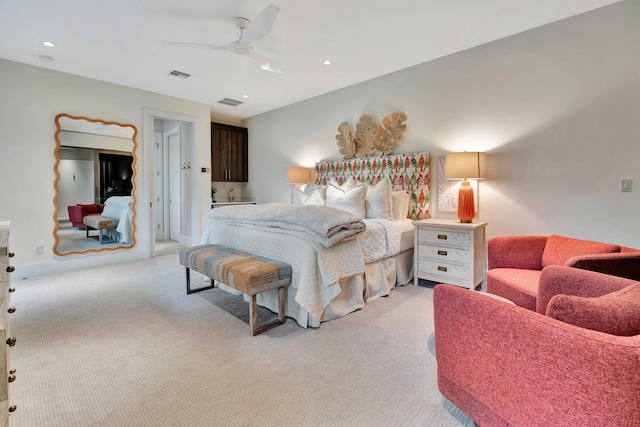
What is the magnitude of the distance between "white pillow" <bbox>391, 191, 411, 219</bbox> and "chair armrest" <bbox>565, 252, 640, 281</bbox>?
2.21 metres

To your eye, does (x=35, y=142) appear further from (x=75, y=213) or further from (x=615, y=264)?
(x=615, y=264)

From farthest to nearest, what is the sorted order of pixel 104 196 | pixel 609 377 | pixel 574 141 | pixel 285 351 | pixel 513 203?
1. pixel 104 196
2. pixel 513 203
3. pixel 574 141
4. pixel 285 351
5. pixel 609 377

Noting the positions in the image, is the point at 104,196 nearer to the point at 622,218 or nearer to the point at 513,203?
the point at 513,203

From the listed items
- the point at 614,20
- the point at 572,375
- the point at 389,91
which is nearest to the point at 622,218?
the point at 614,20

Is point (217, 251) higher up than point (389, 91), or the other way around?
point (389, 91)

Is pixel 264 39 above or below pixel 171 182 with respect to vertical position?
above

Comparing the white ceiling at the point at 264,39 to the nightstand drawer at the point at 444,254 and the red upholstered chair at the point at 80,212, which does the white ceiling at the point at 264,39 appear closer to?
the red upholstered chair at the point at 80,212

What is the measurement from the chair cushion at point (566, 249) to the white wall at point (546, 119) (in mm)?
733

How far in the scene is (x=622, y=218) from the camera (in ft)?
8.30

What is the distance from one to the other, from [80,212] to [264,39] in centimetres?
354

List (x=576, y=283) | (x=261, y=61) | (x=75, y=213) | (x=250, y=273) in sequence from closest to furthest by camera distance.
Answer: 1. (x=576, y=283)
2. (x=250, y=273)
3. (x=261, y=61)
4. (x=75, y=213)

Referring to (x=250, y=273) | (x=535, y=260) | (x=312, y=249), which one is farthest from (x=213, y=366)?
(x=535, y=260)

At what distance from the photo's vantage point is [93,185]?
435cm

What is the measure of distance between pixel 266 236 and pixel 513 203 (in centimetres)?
258
